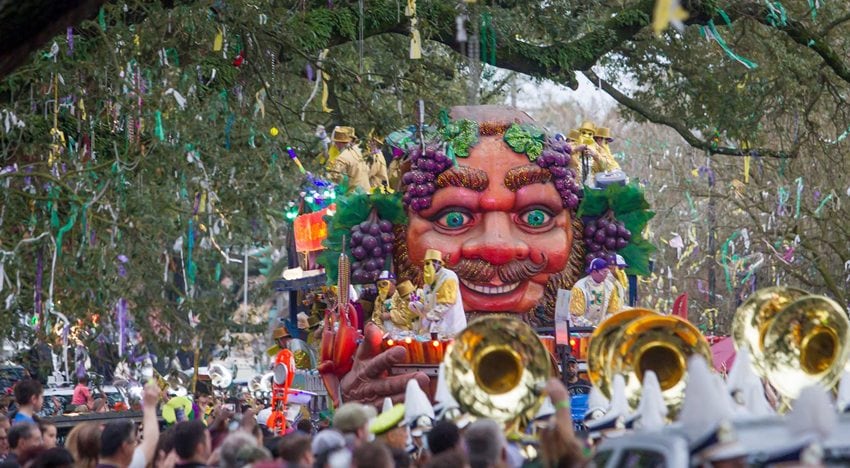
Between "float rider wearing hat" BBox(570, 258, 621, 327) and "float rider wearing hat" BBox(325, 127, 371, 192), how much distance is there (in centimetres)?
290

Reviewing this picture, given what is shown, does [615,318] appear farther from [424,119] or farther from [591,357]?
[424,119]

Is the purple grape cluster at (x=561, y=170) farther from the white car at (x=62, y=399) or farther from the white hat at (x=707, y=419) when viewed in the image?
the white hat at (x=707, y=419)

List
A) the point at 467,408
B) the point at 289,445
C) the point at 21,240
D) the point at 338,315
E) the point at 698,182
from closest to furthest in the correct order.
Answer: the point at 289,445
the point at 467,408
the point at 21,240
the point at 338,315
the point at 698,182

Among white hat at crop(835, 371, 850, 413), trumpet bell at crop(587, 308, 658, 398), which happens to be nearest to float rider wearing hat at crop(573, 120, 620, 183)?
trumpet bell at crop(587, 308, 658, 398)

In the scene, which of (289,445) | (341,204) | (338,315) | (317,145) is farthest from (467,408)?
(317,145)

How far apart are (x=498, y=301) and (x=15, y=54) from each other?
32.3 feet

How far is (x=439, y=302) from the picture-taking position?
16172 mm

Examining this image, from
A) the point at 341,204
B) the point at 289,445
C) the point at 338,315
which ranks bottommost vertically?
the point at 289,445

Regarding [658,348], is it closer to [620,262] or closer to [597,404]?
[597,404]

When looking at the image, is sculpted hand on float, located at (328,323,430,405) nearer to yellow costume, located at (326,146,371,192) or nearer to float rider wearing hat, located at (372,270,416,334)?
float rider wearing hat, located at (372,270,416,334)

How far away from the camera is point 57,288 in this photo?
45.5ft

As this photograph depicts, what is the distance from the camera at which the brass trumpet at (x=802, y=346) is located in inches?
376

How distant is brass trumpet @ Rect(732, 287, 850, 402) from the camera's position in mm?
9555

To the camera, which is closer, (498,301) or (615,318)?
(615,318)
